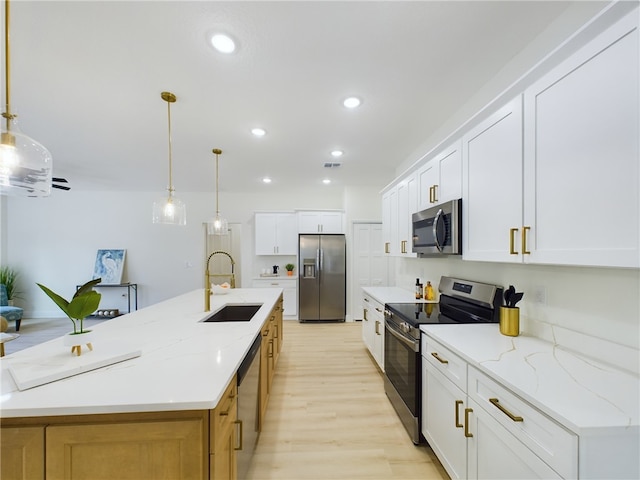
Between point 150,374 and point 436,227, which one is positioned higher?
point 436,227

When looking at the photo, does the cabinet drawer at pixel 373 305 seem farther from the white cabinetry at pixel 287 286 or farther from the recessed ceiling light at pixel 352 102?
the white cabinetry at pixel 287 286

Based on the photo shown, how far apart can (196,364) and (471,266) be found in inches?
90.0

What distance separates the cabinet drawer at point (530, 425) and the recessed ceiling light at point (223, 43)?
2.31 meters

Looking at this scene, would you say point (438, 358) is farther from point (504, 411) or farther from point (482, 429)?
point (504, 411)

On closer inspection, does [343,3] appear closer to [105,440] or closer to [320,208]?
[105,440]

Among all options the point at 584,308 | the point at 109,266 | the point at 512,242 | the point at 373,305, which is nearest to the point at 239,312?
the point at 373,305

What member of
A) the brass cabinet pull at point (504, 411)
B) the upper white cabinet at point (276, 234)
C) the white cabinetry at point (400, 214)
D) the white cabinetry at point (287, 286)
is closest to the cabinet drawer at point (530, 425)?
the brass cabinet pull at point (504, 411)

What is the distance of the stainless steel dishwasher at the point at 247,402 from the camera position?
1.42m

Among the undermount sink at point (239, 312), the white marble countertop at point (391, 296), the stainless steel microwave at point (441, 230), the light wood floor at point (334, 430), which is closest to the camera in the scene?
the light wood floor at point (334, 430)

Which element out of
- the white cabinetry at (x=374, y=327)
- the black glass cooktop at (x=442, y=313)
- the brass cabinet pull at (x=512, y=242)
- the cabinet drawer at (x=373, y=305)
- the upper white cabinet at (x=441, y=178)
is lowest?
the white cabinetry at (x=374, y=327)

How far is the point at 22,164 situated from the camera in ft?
4.34

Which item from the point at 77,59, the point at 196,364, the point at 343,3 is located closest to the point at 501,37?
the point at 343,3

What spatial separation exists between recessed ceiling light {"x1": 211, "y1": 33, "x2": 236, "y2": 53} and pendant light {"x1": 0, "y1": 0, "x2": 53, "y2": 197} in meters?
0.89

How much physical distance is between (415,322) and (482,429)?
758 mm
